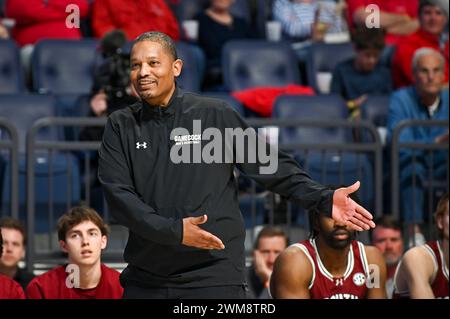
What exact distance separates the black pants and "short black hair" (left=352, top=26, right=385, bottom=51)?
5.68 meters

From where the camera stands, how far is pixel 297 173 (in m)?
5.63

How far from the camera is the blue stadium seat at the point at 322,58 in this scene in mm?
11500

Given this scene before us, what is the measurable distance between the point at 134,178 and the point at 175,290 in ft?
1.72

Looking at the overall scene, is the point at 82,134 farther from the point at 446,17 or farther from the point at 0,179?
the point at 446,17

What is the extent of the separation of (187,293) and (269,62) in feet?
19.7

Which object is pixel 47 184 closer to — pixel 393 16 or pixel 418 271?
pixel 418 271

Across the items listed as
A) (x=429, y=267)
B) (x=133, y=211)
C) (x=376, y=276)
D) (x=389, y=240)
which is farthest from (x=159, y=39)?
(x=389, y=240)

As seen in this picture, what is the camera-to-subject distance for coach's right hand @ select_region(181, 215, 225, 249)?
527 centimetres

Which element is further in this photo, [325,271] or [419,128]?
[419,128]

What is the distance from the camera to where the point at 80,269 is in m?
7.88

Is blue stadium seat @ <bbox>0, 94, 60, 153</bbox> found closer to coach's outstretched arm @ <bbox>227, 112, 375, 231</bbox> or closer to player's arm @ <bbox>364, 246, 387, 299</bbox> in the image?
player's arm @ <bbox>364, 246, 387, 299</bbox>

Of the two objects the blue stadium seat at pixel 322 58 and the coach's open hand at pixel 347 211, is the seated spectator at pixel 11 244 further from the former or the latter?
the blue stadium seat at pixel 322 58

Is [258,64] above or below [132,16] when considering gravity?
below
